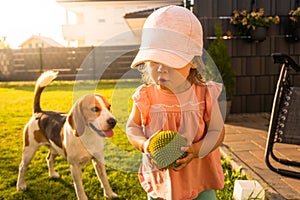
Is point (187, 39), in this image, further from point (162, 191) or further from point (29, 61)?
point (29, 61)

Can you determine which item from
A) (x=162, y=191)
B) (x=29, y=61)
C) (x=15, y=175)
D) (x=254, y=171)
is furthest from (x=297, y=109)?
(x=29, y=61)

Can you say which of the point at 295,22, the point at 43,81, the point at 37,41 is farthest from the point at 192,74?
the point at 37,41

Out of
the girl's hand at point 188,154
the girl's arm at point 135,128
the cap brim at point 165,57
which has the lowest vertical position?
the girl's hand at point 188,154

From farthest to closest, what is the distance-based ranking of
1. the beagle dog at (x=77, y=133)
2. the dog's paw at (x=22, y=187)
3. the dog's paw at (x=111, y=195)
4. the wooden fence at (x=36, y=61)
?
the wooden fence at (x=36, y=61) < the dog's paw at (x=22, y=187) < the dog's paw at (x=111, y=195) < the beagle dog at (x=77, y=133)

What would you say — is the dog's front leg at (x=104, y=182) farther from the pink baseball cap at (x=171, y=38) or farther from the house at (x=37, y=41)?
the house at (x=37, y=41)

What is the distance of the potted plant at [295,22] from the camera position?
6.42 m

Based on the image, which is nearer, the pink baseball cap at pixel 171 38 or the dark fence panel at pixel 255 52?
the pink baseball cap at pixel 171 38

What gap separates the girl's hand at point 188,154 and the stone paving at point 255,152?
164 cm

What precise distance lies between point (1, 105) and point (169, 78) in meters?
9.71

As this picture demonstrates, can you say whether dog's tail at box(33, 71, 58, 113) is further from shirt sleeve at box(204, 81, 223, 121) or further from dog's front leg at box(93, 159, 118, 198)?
shirt sleeve at box(204, 81, 223, 121)

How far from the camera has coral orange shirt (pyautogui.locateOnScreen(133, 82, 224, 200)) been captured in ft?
5.84

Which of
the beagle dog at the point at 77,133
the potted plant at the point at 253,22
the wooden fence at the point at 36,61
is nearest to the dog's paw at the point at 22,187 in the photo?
the beagle dog at the point at 77,133

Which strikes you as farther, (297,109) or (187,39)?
(297,109)

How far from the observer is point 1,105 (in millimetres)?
10305
